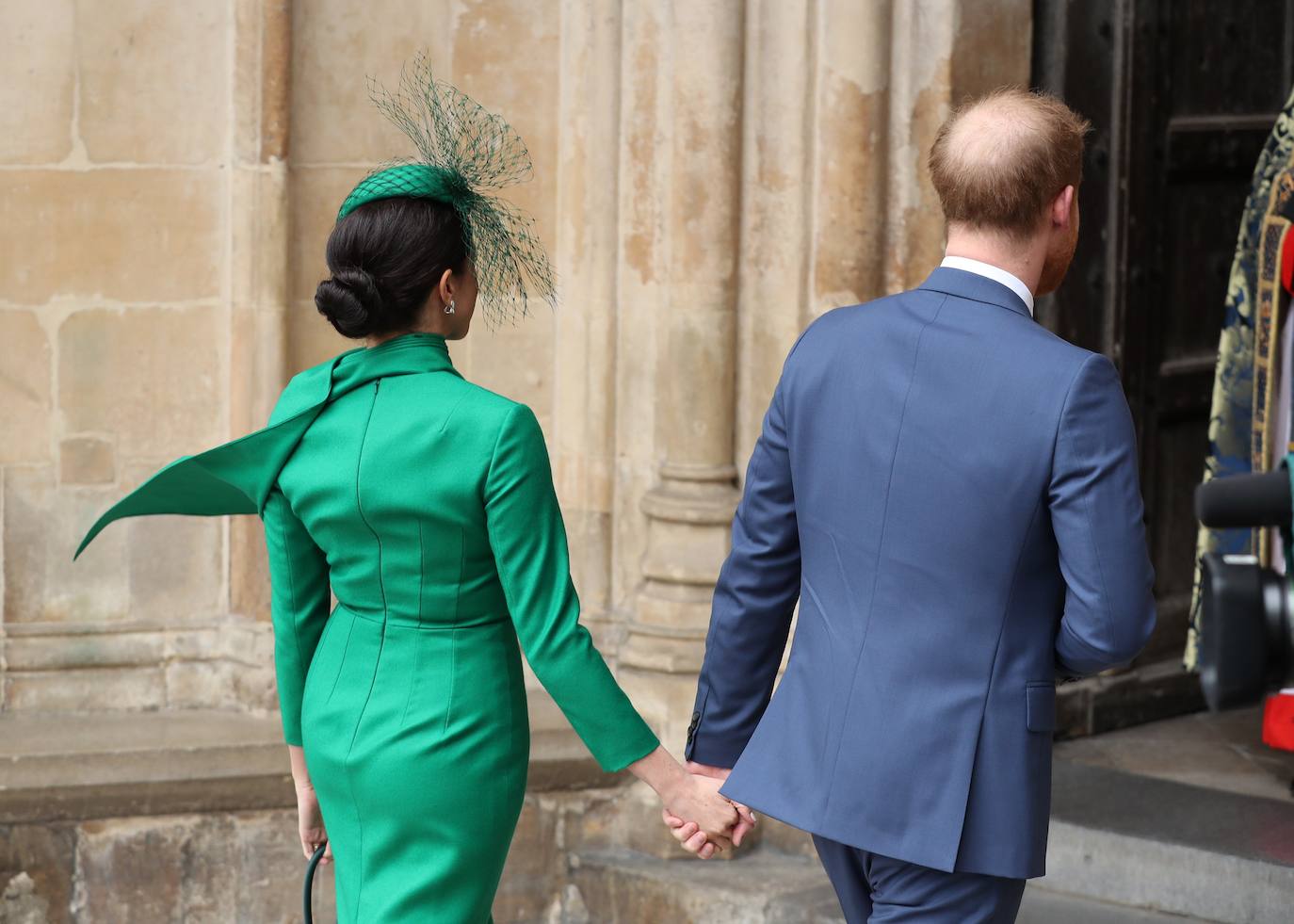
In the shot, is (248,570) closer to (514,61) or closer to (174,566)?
(174,566)

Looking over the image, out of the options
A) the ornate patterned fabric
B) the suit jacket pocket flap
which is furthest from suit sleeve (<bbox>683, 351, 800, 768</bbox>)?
the ornate patterned fabric

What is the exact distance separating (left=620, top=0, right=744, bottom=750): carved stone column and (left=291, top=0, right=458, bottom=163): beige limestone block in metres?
0.49

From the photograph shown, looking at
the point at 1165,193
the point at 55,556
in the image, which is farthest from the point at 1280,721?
the point at 55,556

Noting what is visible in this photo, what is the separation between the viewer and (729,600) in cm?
259

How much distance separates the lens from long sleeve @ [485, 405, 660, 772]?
8.36 ft

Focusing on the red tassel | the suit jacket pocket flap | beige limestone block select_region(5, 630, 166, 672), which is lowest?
the red tassel

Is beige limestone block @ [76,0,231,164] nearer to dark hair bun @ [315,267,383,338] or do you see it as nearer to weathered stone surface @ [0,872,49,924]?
Result: weathered stone surface @ [0,872,49,924]

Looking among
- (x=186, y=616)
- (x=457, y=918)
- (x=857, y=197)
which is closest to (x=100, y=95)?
(x=186, y=616)

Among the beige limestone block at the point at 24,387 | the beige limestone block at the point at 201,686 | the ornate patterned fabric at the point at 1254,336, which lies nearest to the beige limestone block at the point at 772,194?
the ornate patterned fabric at the point at 1254,336

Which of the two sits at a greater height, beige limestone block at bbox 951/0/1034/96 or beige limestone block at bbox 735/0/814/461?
beige limestone block at bbox 951/0/1034/96

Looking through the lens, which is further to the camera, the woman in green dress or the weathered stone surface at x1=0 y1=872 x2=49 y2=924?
the weathered stone surface at x1=0 y1=872 x2=49 y2=924

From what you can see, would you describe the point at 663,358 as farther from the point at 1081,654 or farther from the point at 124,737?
the point at 1081,654

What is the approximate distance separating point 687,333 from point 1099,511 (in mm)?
2231

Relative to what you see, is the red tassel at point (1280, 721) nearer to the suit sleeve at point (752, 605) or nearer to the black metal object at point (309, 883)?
the suit sleeve at point (752, 605)
